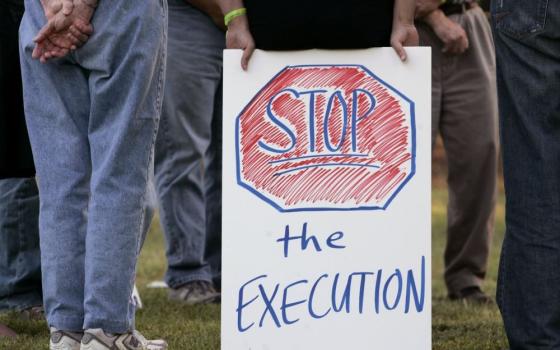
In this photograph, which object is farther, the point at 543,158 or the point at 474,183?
the point at 474,183

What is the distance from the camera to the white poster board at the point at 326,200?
343 centimetres

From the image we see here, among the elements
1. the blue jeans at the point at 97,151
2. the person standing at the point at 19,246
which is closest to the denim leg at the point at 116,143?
the blue jeans at the point at 97,151

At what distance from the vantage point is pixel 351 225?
344 centimetres

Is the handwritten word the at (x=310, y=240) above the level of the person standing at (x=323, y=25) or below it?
below

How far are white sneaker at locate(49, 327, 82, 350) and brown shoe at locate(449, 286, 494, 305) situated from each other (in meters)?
2.34

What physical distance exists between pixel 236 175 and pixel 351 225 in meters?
0.38

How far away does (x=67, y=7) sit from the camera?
3.41 meters

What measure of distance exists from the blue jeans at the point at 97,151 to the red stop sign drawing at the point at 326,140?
0.33 metres

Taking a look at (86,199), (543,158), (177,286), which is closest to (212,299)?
(177,286)

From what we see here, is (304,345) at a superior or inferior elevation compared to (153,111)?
inferior

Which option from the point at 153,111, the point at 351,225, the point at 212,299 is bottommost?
the point at 212,299

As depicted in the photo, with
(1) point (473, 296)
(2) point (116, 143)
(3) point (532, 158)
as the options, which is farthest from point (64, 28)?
(1) point (473, 296)

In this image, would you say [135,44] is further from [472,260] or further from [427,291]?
[472,260]

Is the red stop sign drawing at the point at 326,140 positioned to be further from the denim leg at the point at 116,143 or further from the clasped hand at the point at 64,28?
the clasped hand at the point at 64,28
